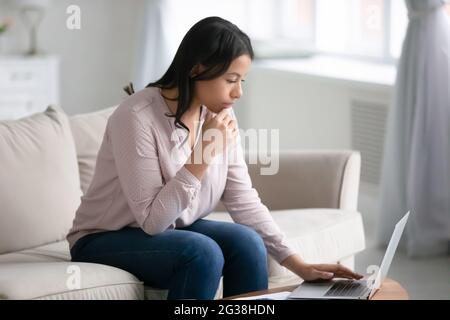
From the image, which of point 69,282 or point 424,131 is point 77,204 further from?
point 424,131

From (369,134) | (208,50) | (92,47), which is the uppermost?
(208,50)

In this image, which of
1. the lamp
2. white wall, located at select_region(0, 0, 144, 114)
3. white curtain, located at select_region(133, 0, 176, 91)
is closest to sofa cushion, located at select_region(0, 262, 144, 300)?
white curtain, located at select_region(133, 0, 176, 91)

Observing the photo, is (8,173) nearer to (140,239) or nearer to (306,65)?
(140,239)

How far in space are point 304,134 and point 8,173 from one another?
2479 mm

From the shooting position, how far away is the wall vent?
439cm

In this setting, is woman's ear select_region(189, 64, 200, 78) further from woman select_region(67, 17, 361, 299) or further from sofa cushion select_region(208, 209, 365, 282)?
sofa cushion select_region(208, 209, 365, 282)

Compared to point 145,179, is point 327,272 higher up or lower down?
lower down

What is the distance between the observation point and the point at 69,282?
2.18m

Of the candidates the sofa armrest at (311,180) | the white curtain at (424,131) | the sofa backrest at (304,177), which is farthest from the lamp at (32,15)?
the sofa armrest at (311,180)

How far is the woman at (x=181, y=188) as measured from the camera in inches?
84.4

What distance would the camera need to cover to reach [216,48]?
219 cm

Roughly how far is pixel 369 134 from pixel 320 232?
175cm

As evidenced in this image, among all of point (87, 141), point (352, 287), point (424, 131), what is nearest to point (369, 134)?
point (424, 131)
